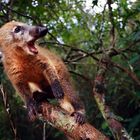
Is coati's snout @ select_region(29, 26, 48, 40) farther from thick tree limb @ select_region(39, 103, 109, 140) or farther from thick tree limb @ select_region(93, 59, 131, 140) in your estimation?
thick tree limb @ select_region(39, 103, 109, 140)

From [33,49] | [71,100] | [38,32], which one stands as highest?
[38,32]

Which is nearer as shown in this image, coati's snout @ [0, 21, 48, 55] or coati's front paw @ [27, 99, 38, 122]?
coati's front paw @ [27, 99, 38, 122]

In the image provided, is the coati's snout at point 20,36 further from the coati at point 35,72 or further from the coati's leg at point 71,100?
the coati's leg at point 71,100

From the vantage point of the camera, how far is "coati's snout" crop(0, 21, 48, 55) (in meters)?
3.83

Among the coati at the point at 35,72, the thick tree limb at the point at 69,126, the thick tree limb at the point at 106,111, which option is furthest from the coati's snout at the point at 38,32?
the thick tree limb at the point at 69,126

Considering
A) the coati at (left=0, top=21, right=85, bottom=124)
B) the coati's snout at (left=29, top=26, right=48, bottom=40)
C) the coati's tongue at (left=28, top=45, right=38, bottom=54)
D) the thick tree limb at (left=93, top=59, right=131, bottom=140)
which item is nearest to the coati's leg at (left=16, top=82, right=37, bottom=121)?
the coati at (left=0, top=21, right=85, bottom=124)

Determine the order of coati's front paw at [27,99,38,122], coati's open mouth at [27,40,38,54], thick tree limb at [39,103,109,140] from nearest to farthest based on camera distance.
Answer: thick tree limb at [39,103,109,140] < coati's front paw at [27,99,38,122] < coati's open mouth at [27,40,38,54]

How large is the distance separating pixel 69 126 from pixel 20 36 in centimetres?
142

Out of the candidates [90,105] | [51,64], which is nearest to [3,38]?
[51,64]

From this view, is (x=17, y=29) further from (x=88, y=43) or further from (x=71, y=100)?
(x=88, y=43)

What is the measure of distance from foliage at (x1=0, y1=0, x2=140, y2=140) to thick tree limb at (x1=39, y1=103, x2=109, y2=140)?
2.63 ft

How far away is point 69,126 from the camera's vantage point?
114 inches

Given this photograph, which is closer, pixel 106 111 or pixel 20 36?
pixel 106 111

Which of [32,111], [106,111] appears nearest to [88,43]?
[32,111]
